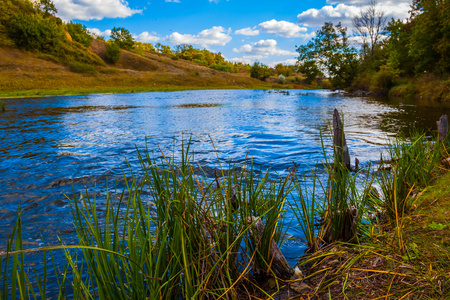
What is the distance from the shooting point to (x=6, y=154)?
7.48 metres

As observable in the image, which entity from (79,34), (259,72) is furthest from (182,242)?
(259,72)

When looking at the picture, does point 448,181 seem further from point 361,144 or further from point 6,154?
point 6,154

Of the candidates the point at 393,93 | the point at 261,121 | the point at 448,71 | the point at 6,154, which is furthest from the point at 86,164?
the point at 393,93

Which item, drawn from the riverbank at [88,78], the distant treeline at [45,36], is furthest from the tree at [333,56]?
the distant treeline at [45,36]

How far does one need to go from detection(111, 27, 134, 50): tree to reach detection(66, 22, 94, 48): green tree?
36.0 ft

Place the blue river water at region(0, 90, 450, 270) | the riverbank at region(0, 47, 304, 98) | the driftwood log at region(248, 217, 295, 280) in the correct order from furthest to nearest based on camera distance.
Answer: the riverbank at region(0, 47, 304, 98) → the blue river water at region(0, 90, 450, 270) → the driftwood log at region(248, 217, 295, 280)

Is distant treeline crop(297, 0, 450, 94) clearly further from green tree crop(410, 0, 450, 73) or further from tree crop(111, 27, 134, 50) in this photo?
tree crop(111, 27, 134, 50)

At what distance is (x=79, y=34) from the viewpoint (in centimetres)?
6056

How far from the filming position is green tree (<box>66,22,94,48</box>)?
59844 millimetres

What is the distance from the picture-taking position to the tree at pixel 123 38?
247 ft

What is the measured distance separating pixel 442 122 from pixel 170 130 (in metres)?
8.65

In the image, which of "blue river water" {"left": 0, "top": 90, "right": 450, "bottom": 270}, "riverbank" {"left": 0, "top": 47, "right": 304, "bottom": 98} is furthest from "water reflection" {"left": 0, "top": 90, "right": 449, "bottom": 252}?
"riverbank" {"left": 0, "top": 47, "right": 304, "bottom": 98}

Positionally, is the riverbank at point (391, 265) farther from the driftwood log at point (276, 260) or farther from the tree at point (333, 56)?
the tree at point (333, 56)

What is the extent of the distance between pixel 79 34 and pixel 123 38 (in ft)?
53.9
